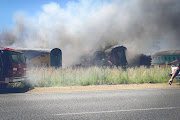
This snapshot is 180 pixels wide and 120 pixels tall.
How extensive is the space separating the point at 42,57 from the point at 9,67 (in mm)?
10105

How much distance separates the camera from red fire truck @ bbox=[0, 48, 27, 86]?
28.8 feet

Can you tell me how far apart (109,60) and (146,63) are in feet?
16.4

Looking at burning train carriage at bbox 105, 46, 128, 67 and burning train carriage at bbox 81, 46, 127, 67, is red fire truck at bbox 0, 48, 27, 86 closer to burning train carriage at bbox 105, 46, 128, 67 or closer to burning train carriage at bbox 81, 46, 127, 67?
burning train carriage at bbox 81, 46, 127, 67

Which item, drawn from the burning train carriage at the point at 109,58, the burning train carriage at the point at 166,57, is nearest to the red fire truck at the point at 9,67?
the burning train carriage at the point at 109,58

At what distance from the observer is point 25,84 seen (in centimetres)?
1094

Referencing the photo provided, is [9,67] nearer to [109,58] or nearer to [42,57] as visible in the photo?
[42,57]

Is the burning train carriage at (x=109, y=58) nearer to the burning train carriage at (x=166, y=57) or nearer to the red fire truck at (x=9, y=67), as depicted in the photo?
the burning train carriage at (x=166, y=57)

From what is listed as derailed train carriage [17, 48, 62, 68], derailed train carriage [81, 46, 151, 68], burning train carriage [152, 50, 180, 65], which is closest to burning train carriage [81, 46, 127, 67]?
derailed train carriage [81, 46, 151, 68]

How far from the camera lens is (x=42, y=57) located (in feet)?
62.3

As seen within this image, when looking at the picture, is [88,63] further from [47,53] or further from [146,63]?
[146,63]

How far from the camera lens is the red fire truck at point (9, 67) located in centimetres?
877

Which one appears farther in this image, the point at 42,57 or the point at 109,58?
the point at 109,58

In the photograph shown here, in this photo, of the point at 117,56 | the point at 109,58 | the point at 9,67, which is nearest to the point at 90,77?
the point at 9,67

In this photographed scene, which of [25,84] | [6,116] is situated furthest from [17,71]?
[6,116]
